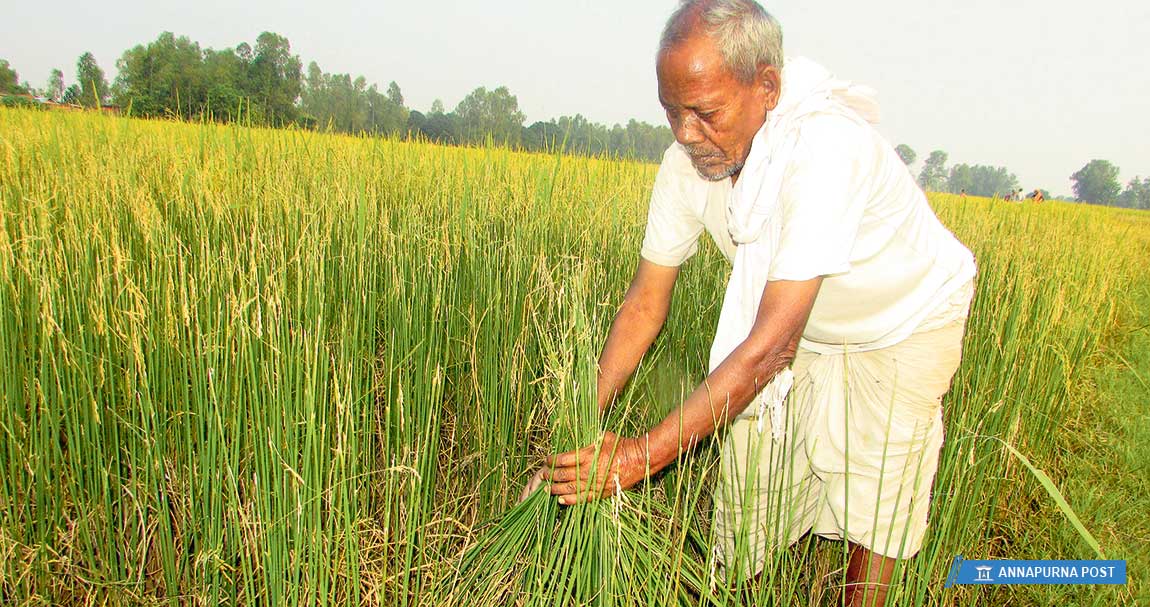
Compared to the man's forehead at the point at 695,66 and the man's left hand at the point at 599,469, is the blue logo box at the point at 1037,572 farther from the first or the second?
the man's forehead at the point at 695,66

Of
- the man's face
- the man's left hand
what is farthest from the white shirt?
the man's left hand

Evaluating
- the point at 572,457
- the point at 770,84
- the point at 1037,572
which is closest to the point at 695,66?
the point at 770,84

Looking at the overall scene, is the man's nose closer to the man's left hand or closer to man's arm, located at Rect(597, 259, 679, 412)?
man's arm, located at Rect(597, 259, 679, 412)

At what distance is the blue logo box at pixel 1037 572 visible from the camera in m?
1.34

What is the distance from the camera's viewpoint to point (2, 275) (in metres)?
1.54

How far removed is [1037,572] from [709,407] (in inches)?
39.5

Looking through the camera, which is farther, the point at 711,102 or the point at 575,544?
the point at 711,102

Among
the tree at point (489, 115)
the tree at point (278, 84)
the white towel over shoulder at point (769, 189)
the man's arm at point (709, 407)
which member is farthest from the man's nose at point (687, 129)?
the tree at point (278, 84)

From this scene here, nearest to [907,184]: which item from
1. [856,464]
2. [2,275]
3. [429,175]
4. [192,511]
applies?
[856,464]

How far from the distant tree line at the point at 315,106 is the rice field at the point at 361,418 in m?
1.27

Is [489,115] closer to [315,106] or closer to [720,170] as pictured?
[315,106]

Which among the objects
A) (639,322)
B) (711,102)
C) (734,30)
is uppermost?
(734,30)

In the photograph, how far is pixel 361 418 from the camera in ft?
5.22

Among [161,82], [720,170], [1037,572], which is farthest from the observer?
[161,82]
